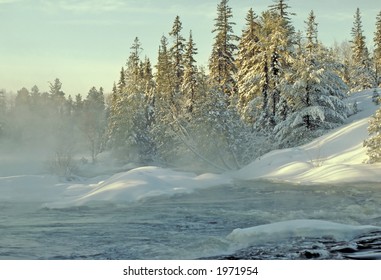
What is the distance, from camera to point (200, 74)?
83.8ft

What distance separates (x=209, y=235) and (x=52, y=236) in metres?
2.97

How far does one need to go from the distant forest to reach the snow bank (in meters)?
1.55

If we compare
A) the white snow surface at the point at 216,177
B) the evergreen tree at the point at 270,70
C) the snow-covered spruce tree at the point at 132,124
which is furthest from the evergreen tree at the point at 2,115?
the white snow surface at the point at 216,177

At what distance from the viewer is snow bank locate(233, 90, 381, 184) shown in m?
15.5

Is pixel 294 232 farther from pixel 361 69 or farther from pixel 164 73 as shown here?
pixel 361 69

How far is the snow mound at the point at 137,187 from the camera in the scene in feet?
41.4

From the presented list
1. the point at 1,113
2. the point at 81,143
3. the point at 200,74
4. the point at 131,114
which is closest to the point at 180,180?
the point at 200,74

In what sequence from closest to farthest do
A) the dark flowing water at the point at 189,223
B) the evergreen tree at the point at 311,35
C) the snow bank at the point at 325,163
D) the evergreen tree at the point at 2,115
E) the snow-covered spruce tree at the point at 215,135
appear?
the dark flowing water at the point at 189,223 < the snow bank at the point at 325,163 < the evergreen tree at the point at 311,35 < the snow-covered spruce tree at the point at 215,135 < the evergreen tree at the point at 2,115

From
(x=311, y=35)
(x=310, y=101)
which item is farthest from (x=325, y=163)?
(x=311, y=35)

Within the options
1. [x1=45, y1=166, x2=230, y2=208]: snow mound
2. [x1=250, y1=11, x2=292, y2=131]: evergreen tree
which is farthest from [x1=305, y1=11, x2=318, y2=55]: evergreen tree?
[x1=45, y1=166, x2=230, y2=208]: snow mound

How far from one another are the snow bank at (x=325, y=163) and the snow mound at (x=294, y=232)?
23.5 feet

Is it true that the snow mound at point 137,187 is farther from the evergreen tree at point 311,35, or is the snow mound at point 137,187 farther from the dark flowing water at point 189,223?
the evergreen tree at point 311,35
